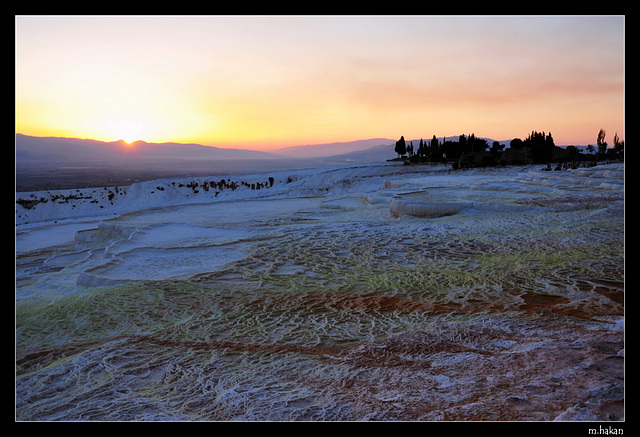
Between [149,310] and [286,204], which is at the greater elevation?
[286,204]

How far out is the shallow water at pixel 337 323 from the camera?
10.7 feet

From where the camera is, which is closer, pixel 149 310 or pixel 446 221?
pixel 149 310

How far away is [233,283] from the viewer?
21.7 feet

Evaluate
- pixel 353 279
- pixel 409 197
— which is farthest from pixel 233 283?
pixel 409 197

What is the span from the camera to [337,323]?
499 cm

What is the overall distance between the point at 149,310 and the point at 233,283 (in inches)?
49.4

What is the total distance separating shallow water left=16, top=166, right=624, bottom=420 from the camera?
10.7 ft

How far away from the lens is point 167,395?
140 inches
